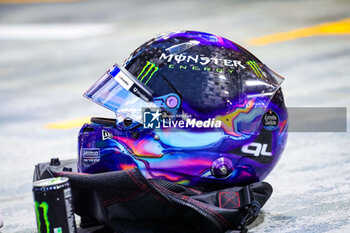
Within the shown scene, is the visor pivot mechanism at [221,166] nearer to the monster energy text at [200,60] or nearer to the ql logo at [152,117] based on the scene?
the ql logo at [152,117]

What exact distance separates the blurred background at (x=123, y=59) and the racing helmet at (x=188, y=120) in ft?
1.43

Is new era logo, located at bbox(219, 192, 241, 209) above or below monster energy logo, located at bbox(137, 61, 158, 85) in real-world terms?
below

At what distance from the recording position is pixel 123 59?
4730mm

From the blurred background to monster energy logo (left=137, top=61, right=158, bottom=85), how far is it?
80cm

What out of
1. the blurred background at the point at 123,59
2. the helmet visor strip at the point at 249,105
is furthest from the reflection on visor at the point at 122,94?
the blurred background at the point at 123,59

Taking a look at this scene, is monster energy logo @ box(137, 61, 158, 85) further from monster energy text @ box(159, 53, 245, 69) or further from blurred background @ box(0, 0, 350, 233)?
blurred background @ box(0, 0, 350, 233)

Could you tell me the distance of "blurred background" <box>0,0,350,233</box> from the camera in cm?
269

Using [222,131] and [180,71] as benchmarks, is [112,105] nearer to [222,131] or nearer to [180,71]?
[180,71]

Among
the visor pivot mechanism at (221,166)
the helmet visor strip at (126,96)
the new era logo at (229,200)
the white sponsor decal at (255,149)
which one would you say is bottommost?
the new era logo at (229,200)

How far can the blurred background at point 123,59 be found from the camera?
8.82 ft

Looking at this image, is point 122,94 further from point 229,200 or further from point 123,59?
point 123,59

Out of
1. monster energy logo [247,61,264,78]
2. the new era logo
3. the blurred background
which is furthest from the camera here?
the blurred background

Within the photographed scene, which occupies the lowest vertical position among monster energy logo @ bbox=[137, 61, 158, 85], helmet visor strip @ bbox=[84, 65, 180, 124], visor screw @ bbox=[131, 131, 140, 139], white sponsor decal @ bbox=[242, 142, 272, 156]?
white sponsor decal @ bbox=[242, 142, 272, 156]

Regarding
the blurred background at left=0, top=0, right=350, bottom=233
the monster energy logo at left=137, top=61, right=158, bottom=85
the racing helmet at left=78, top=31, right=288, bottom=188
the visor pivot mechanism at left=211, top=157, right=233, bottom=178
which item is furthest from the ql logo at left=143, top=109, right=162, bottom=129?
the blurred background at left=0, top=0, right=350, bottom=233
